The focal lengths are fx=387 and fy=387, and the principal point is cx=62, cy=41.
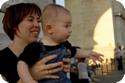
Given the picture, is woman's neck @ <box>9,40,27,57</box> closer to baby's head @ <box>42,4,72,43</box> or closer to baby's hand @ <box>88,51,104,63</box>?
baby's head @ <box>42,4,72,43</box>

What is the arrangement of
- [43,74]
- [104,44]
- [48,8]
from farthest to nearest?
[104,44] → [48,8] → [43,74]

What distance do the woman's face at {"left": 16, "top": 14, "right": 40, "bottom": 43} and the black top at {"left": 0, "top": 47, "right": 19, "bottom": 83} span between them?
0.07 m

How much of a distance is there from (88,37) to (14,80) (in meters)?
13.8

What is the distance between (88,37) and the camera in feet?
49.4

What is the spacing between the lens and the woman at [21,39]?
1312 millimetres

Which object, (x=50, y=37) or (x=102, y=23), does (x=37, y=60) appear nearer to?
(x=50, y=37)

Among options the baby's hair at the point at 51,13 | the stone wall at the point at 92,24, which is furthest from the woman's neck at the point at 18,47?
the stone wall at the point at 92,24

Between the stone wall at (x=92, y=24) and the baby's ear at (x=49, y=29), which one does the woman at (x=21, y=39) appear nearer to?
the baby's ear at (x=49, y=29)

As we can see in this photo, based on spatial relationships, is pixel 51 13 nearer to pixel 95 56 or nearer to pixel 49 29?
pixel 49 29

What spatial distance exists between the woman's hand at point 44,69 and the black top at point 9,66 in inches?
2.5

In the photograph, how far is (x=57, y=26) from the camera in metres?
1.38

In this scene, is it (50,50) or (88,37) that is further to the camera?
(88,37)

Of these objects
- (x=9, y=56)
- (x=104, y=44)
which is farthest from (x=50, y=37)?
(x=104, y=44)

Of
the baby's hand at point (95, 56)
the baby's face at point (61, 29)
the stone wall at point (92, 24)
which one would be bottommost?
the stone wall at point (92, 24)
